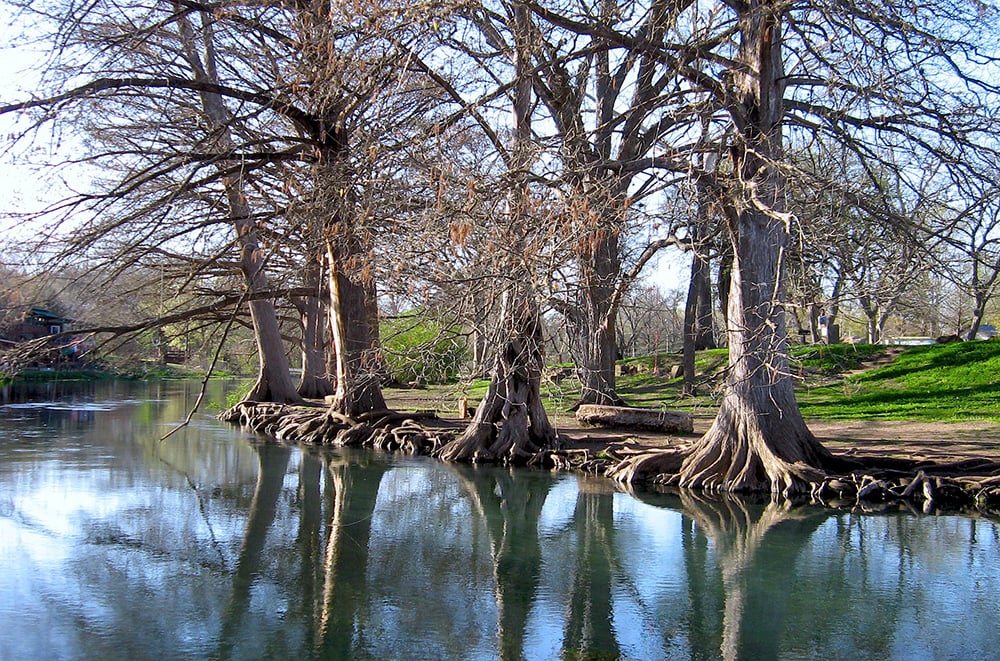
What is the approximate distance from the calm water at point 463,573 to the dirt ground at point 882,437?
7.27ft

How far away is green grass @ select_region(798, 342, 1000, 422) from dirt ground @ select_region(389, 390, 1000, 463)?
0.84 metres

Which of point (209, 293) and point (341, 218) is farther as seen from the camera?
point (209, 293)

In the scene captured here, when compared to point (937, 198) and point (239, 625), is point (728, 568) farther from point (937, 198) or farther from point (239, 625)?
point (937, 198)

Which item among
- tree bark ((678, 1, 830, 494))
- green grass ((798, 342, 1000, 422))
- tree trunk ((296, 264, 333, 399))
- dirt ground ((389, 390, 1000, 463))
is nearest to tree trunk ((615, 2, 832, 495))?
tree bark ((678, 1, 830, 494))

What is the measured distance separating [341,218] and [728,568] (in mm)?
7937

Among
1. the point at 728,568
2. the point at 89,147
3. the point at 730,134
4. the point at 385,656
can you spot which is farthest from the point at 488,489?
the point at 89,147

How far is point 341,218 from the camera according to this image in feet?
48.2

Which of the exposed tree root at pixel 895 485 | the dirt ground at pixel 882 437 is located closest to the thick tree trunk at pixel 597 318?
the dirt ground at pixel 882 437

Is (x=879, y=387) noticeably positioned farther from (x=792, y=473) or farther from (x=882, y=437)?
(x=792, y=473)

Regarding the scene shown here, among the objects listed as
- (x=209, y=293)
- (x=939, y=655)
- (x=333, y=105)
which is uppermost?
(x=333, y=105)

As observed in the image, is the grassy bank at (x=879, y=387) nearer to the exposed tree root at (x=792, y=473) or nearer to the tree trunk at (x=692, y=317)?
the tree trunk at (x=692, y=317)

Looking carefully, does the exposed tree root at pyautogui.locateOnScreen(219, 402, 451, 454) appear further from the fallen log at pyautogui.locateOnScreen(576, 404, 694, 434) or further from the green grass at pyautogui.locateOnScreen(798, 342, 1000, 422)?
the green grass at pyautogui.locateOnScreen(798, 342, 1000, 422)

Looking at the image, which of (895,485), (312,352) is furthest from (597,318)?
(312,352)

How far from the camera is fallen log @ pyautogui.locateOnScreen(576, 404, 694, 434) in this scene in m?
18.1
